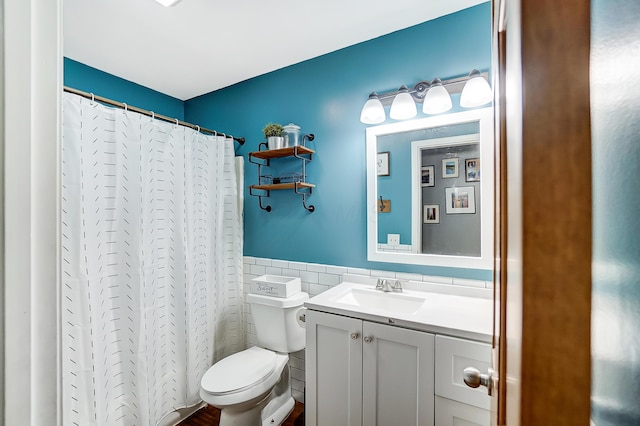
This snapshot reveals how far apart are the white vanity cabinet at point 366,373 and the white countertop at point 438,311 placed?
4 centimetres

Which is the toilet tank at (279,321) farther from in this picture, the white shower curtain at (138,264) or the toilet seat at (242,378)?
the white shower curtain at (138,264)

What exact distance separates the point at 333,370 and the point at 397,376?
12.5 inches

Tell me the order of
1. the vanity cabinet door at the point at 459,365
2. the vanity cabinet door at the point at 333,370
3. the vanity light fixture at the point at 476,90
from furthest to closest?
the vanity light fixture at the point at 476,90 → the vanity cabinet door at the point at 333,370 → the vanity cabinet door at the point at 459,365

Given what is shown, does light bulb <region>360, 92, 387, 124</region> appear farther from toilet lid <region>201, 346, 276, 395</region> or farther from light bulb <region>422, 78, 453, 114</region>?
toilet lid <region>201, 346, 276, 395</region>

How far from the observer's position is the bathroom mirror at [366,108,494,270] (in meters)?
1.49

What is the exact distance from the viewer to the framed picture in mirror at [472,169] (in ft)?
4.93

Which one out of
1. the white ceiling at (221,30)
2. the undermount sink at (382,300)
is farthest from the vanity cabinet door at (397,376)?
the white ceiling at (221,30)

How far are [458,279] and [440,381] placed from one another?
588 mm

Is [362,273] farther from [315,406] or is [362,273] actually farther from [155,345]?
[155,345]

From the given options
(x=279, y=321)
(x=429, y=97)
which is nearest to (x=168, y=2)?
(x=429, y=97)

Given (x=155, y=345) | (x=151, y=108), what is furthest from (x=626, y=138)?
(x=151, y=108)

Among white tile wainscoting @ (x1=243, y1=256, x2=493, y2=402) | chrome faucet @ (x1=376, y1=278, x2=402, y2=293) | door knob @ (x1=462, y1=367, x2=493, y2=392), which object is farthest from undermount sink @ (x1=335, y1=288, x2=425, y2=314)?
door knob @ (x1=462, y1=367, x2=493, y2=392)

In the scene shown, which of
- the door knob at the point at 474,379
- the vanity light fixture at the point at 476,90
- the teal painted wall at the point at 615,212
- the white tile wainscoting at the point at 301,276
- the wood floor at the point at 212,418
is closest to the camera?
the teal painted wall at the point at 615,212

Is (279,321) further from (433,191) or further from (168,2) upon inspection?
(168,2)
